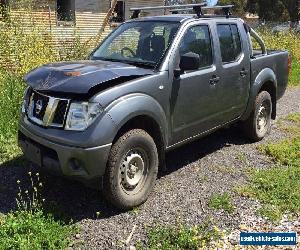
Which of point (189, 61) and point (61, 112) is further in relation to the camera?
point (189, 61)

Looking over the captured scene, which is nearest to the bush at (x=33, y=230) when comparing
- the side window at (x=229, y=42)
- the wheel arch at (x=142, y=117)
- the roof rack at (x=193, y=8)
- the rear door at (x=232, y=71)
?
the wheel arch at (x=142, y=117)

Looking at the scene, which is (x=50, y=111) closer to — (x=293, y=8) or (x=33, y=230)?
(x=33, y=230)

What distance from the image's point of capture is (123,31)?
5.57 m

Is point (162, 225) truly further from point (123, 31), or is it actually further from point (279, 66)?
point (279, 66)

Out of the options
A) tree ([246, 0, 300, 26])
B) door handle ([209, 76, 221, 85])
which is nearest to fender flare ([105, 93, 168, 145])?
door handle ([209, 76, 221, 85])

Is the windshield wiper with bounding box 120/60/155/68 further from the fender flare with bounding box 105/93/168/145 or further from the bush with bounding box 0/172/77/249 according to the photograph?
the bush with bounding box 0/172/77/249

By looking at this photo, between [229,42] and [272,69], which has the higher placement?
[229,42]

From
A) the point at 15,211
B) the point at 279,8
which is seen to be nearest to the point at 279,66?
the point at 15,211

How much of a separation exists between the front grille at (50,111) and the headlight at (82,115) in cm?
8

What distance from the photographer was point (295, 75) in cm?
1388

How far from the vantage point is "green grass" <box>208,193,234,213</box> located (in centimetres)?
445

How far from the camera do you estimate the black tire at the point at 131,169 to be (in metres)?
4.08

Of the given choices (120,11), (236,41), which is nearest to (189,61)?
(236,41)

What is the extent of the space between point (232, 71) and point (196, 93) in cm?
95
